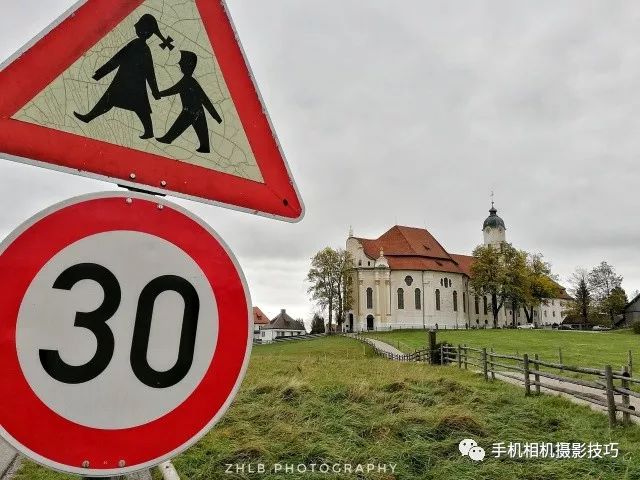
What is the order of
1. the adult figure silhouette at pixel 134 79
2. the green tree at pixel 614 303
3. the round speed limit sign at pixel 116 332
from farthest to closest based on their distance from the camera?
the green tree at pixel 614 303 < the adult figure silhouette at pixel 134 79 < the round speed limit sign at pixel 116 332

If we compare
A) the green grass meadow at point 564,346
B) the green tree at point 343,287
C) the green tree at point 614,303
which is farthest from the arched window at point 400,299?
the green tree at point 614,303

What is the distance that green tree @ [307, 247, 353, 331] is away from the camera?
65812 millimetres

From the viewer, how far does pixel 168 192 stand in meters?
1.49

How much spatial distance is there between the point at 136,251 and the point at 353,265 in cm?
7039

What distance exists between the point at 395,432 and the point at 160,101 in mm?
6501

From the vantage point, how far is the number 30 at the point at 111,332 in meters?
1.20

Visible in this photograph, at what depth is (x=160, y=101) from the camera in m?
1.58

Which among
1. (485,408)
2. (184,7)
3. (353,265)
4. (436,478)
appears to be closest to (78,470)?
(184,7)

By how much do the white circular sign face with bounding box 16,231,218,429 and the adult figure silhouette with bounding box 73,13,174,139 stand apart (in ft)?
1.31

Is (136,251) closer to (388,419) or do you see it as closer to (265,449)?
(265,449)

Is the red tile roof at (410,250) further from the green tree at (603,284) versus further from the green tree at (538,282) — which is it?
the green tree at (603,284)

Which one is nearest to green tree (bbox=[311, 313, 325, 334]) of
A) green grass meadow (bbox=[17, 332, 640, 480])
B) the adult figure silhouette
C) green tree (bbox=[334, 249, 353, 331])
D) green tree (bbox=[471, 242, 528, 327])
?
green tree (bbox=[334, 249, 353, 331])

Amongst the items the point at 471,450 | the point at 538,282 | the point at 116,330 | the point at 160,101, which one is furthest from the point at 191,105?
the point at 538,282

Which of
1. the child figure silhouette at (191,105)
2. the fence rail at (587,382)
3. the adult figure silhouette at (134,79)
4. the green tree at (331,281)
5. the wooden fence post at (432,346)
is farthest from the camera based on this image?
the green tree at (331,281)
